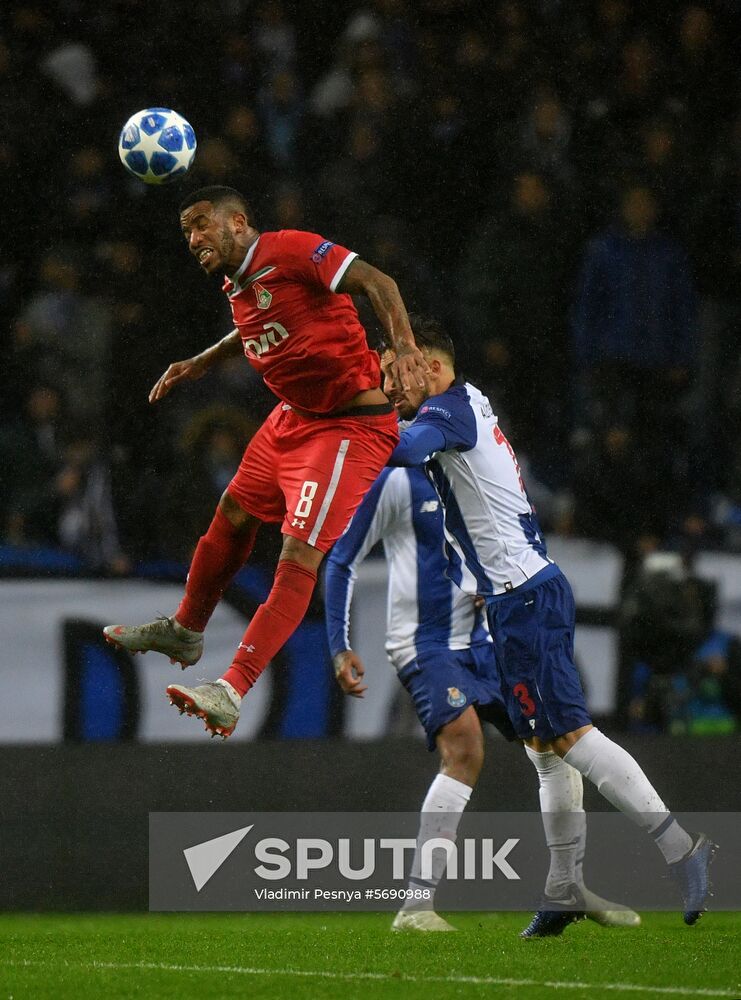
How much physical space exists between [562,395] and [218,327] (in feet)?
6.17

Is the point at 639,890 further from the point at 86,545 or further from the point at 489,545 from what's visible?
the point at 86,545

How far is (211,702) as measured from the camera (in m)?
4.58

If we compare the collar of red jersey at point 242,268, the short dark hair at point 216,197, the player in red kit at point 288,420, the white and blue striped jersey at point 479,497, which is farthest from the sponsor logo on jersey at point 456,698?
the short dark hair at point 216,197

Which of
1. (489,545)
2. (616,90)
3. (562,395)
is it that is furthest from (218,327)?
(489,545)

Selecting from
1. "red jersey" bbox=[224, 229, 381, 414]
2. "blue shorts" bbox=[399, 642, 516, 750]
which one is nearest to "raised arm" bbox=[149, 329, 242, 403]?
"red jersey" bbox=[224, 229, 381, 414]

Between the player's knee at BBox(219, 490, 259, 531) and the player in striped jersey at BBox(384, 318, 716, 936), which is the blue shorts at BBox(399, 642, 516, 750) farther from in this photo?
the player's knee at BBox(219, 490, 259, 531)

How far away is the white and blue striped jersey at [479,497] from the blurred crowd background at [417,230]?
8.84ft

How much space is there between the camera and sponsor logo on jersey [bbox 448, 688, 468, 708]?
5781mm

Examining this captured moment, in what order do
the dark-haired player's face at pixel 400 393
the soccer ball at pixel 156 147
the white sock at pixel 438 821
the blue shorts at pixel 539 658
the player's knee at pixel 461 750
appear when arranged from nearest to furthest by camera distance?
1. the dark-haired player's face at pixel 400 393
2. the blue shorts at pixel 539 658
3. the soccer ball at pixel 156 147
4. the white sock at pixel 438 821
5. the player's knee at pixel 461 750

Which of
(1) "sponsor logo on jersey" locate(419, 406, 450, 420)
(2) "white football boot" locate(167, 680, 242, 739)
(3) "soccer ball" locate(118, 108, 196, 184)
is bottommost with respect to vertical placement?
(2) "white football boot" locate(167, 680, 242, 739)

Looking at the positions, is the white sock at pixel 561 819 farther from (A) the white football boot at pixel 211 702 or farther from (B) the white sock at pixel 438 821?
(A) the white football boot at pixel 211 702

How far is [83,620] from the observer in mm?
7719

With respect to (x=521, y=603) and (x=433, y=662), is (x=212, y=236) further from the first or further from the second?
(x=433, y=662)

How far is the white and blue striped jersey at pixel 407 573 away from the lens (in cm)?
598
